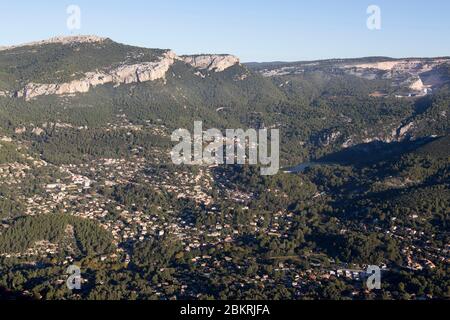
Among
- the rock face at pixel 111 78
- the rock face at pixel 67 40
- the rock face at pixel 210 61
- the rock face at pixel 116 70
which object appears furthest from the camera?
the rock face at pixel 210 61

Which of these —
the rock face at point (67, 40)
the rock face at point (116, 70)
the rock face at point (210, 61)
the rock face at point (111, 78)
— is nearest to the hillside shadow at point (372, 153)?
the rock face at point (111, 78)

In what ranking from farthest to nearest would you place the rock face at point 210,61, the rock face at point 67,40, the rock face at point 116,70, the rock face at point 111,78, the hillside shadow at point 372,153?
the rock face at point 210,61
the rock face at point 67,40
the rock face at point 116,70
the rock face at point 111,78
the hillside shadow at point 372,153

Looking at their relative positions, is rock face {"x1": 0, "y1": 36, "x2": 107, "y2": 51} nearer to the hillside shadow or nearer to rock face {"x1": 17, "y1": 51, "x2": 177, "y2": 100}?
rock face {"x1": 17, "y1": 51, "x2": 177, "y2": 100}

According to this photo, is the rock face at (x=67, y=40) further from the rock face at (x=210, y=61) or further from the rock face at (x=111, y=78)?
the rock face at (x=210, y=61)

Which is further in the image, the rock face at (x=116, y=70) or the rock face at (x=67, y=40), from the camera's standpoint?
the rock face at (x=67, y=40)

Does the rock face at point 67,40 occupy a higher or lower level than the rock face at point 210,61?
higher

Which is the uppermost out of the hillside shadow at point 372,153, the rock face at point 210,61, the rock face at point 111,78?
the rock face at point 210,61

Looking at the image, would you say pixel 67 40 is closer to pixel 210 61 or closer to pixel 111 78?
pixel 111 78
